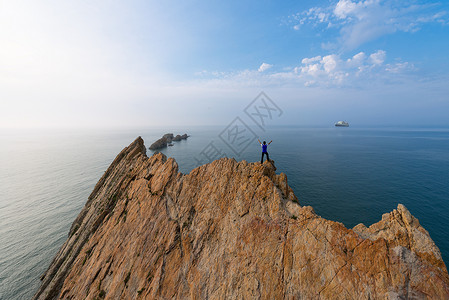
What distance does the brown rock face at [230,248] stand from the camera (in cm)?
1248

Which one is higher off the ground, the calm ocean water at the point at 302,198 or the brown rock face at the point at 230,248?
the brown rock face at the point at 230,248

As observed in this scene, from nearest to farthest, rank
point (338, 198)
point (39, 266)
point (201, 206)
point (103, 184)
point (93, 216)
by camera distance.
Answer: point (201, 206), point (93, 216), point (39, 266), point (103, 184), point (338, 198)

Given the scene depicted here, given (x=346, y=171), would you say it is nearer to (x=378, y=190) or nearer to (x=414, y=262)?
(x=378, y=190)

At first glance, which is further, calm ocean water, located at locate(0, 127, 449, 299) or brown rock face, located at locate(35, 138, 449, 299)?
calm ocean water, located at locate(0, 127, 449, 299)

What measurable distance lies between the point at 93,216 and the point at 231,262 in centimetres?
2707

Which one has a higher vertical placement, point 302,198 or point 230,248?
point 230,248

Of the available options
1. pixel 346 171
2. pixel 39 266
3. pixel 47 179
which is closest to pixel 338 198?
pixel 346 171

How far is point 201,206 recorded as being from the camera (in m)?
21.5

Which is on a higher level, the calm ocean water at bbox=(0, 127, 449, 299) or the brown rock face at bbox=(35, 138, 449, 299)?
the brown rock face at bbox=(35, 138, 449, 299)

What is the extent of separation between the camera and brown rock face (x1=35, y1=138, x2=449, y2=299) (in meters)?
Answer: 12.5

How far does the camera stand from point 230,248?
57.8 ft

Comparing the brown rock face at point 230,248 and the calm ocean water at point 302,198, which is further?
the calm ocean water at point 302,198

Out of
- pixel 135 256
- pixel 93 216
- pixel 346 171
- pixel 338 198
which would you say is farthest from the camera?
pixel 346 171

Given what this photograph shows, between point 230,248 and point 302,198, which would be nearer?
point 230,248
